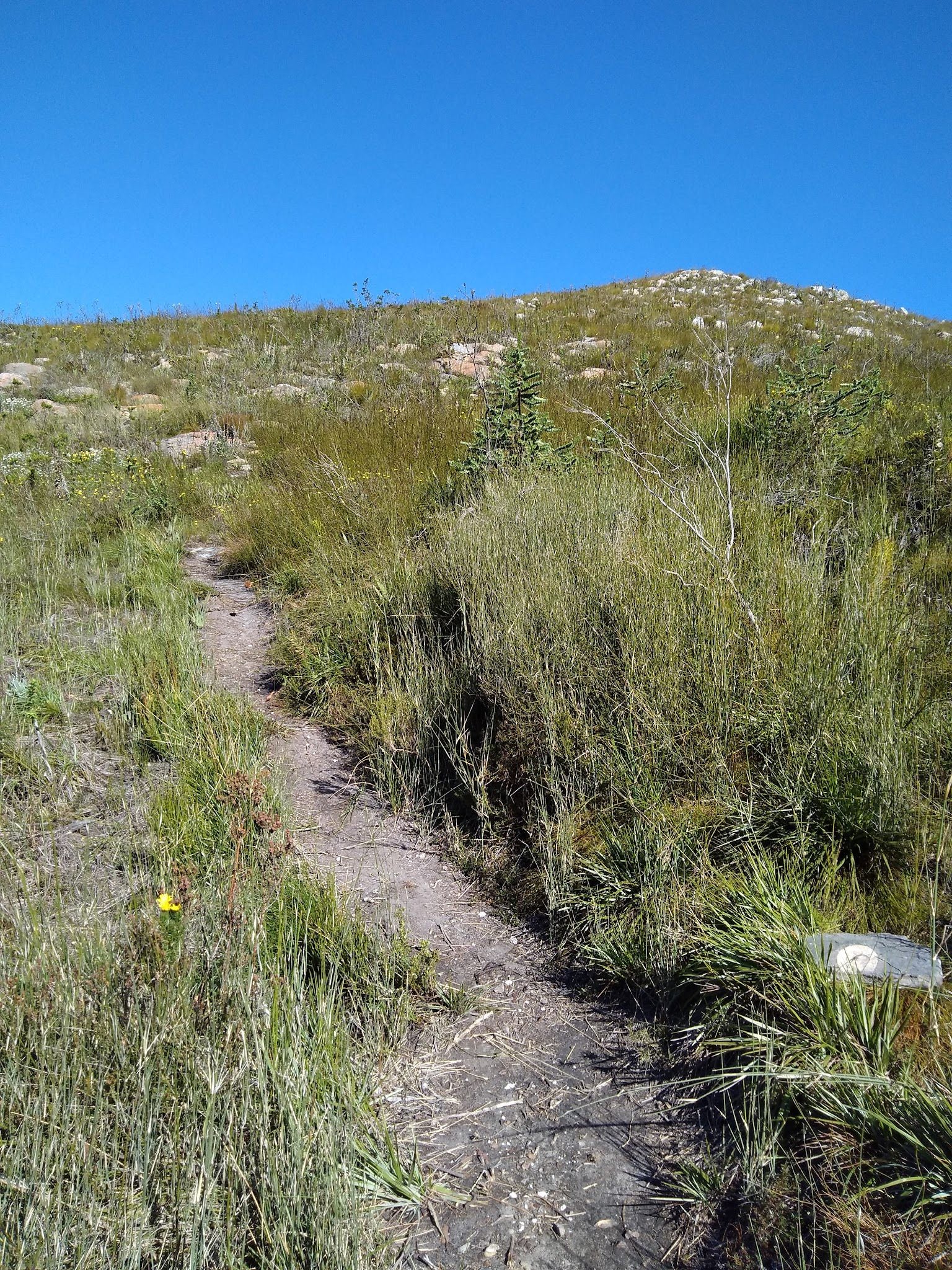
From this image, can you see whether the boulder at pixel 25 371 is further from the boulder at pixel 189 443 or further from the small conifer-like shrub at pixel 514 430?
the small conifer-like shrub at pixel 514 430

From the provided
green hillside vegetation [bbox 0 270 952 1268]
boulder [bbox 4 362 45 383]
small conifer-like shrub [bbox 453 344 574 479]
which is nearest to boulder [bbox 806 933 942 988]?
green hillside vegetation [bbox 0 270 952 1268]

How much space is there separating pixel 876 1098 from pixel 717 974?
496 millimetres

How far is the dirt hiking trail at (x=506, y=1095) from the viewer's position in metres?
1.63

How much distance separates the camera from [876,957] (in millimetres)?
1863

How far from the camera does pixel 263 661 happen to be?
459 centimetres

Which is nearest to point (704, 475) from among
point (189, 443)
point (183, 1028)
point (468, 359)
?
point (183, 1028)

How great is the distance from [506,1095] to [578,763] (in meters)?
1.17

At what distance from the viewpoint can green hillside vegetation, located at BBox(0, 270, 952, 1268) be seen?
153 cm

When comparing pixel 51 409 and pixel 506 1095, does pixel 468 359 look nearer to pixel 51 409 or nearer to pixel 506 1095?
pixel 51 409

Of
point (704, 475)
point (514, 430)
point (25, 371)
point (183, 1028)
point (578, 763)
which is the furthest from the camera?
point (25, 371)

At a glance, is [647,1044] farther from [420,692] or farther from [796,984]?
[420,692]

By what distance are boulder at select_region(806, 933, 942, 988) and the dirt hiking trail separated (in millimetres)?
599

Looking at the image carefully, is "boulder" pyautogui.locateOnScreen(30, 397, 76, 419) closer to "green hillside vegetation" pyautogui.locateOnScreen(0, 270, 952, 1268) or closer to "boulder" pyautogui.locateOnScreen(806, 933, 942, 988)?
"green hillside vegetation" pyautogui.locateOnScreen(0, 270, 952, 1268)

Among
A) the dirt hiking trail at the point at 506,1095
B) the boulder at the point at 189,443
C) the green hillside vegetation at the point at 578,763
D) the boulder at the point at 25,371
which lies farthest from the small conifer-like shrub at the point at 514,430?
the boulder at the point at 25,371
